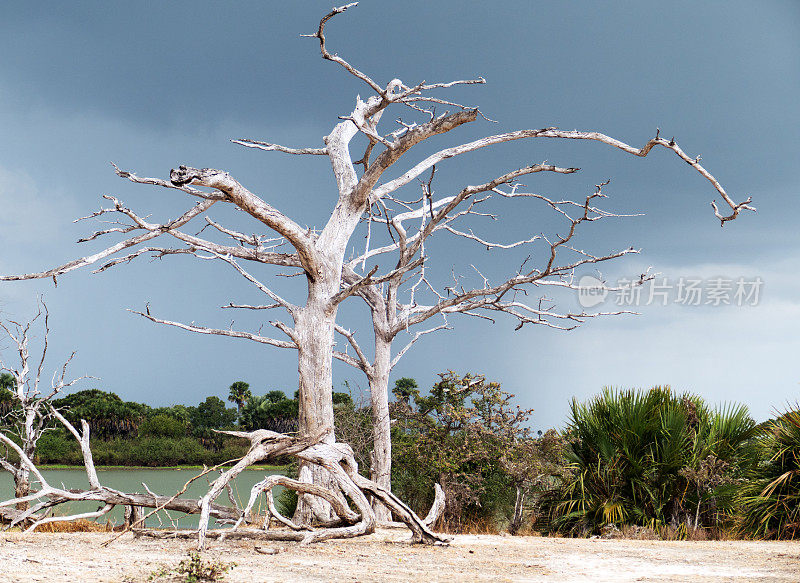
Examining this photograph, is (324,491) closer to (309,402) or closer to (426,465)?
(309,402)

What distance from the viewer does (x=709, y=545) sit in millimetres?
8555

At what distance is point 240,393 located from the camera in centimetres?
3941

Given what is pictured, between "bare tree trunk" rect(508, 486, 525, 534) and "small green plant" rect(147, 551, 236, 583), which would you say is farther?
"bare tree trunk" rect(508, 486, 525, 534)

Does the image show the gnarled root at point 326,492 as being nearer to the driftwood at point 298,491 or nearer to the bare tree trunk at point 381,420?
the driftwood at point 298,491

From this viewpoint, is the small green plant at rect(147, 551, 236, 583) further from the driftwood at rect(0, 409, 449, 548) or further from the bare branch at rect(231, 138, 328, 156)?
the bare branch at rect(231, 138, 328, 156)

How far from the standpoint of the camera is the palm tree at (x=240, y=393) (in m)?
38.9

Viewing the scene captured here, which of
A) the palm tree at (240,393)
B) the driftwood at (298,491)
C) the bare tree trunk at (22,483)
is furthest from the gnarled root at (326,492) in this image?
the palm tree at (240,393)

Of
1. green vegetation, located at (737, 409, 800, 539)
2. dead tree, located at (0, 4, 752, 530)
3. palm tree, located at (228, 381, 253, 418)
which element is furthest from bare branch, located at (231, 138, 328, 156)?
palm tree, located at (228, 381, 253, 418)

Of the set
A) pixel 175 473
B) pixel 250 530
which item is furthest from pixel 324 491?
pixel 175 473

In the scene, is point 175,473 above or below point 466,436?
below

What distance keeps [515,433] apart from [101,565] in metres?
8.57

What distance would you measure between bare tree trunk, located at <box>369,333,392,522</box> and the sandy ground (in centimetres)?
334

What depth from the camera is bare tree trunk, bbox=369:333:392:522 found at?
11586 millimetres

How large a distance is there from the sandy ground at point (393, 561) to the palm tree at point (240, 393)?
31625 millimetres
